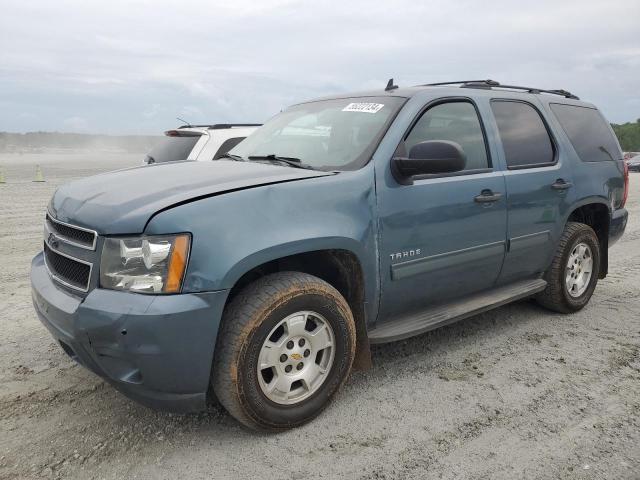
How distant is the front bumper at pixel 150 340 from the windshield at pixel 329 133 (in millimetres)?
1249

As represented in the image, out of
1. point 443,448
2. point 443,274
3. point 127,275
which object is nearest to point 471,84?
point 443,274

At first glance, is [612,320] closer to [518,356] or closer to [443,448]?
[518,356]

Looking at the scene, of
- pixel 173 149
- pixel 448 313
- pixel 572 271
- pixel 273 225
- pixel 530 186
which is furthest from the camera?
pixel 173 149

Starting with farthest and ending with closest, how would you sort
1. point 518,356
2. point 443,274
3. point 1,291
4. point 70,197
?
point 1,291, point 518,356, point 443,274, point 70,197

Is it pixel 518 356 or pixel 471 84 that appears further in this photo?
pixel 471 84

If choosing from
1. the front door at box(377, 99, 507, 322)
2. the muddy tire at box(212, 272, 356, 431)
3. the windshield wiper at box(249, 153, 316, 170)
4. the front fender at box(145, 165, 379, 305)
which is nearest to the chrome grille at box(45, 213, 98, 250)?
the front fender at box(145, 165, 379, 305)

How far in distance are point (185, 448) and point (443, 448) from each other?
1308 millimetres

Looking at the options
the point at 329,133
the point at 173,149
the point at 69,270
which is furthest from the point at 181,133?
the point at 69,270

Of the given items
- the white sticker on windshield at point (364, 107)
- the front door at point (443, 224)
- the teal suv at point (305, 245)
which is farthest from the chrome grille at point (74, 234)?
the white sticker on windshield at point (364, 107)

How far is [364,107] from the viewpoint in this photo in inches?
143

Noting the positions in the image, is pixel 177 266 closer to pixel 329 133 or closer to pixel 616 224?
pixel 329 133

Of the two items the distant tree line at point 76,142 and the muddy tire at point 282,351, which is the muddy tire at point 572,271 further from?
the distant tree line at point 76,142

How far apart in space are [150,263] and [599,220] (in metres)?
4.22

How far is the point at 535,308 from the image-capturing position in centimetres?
490
